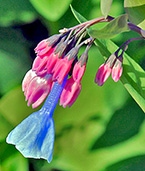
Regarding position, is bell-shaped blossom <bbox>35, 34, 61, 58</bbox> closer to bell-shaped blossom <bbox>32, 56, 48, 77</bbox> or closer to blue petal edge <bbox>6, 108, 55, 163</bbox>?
bell-shaped blossom <bbox>32, 56, 48, 77</bbox>

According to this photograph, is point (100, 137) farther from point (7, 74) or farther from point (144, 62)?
point (7, 74)

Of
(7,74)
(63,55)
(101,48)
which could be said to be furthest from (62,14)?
(63,55)

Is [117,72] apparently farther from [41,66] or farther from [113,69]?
[41,66]

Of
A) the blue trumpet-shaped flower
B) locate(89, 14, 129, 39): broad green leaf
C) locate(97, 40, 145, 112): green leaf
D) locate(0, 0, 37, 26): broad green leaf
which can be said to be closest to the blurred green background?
locate(0, 0, 37, 26): broad green leaf

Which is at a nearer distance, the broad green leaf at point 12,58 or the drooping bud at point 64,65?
the drooping bud at point 64,65

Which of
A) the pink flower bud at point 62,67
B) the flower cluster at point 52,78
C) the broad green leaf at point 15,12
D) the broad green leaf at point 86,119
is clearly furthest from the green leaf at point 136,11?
the broad green leaf at point 15,12

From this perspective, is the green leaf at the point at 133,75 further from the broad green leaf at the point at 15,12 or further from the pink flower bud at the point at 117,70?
the broad green leaf at the point at 15,12

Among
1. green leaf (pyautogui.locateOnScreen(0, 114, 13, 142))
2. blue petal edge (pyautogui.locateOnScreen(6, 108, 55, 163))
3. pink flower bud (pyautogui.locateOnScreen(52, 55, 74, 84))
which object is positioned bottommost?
green leaf (pyautogui.locateOnScreen(0, 114, 13, 142))
